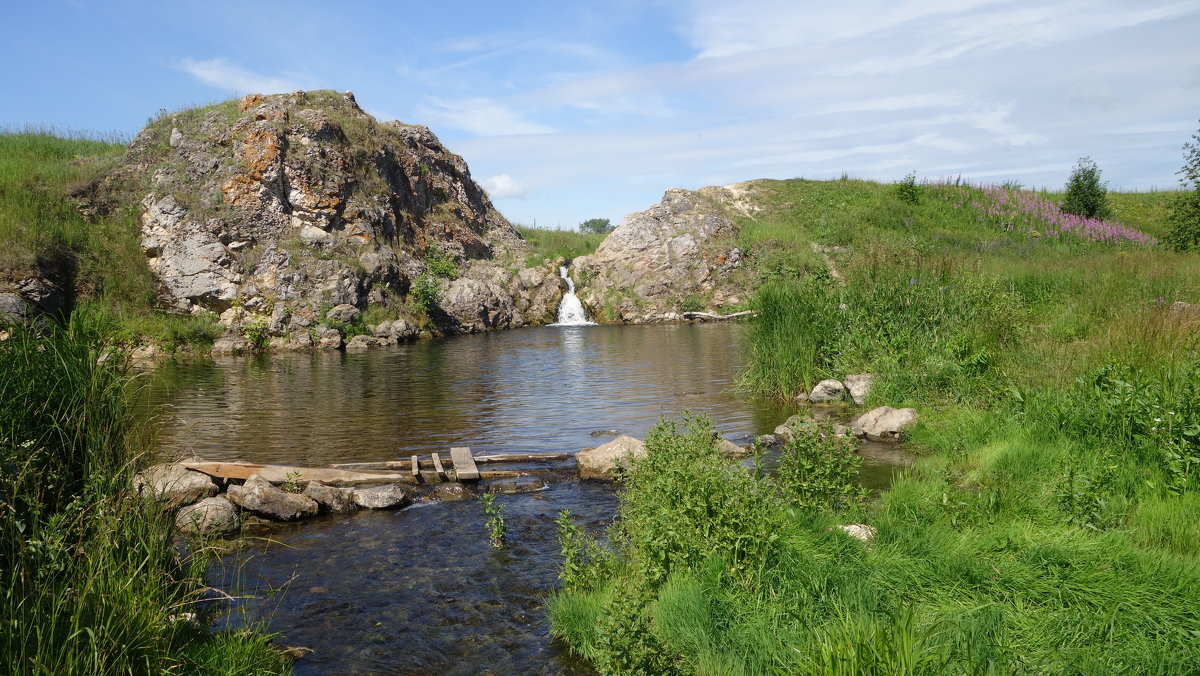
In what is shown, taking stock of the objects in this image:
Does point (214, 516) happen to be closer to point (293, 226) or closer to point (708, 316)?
point (293, 226)

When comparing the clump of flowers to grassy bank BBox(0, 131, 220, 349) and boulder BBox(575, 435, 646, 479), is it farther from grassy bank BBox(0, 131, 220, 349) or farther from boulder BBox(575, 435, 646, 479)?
grassy bank BBox(0, 131, 220, 349)

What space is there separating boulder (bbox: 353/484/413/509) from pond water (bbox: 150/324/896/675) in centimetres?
23

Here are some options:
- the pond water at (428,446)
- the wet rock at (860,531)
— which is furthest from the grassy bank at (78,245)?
the wet rock at (860,531)

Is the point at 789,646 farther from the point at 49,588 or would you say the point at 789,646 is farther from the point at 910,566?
the point at 49,588

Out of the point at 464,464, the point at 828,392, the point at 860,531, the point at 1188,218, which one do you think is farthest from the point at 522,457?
the point at 1188,218

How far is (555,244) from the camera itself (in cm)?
5616

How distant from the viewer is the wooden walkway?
33.7 ft

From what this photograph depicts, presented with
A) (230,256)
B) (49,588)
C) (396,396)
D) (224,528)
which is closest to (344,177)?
(230,256)

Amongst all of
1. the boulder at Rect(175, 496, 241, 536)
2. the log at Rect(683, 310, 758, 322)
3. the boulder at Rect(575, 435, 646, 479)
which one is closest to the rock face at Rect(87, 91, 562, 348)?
the log at Rect(683, 310, 758, 322)

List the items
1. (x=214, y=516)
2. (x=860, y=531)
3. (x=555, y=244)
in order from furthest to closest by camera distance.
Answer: (x=555, y=244) → (x=214, y=516) → (x=860, y=531)

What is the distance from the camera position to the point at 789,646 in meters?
4.69

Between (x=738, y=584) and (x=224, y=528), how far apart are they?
6556 mm

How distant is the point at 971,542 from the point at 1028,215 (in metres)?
47.0

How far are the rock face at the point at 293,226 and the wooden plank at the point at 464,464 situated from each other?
76.9ft
